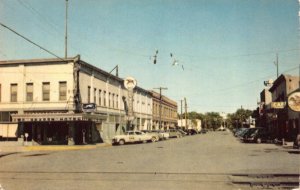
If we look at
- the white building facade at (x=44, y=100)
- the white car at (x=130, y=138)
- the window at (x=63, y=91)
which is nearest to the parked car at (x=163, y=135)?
the white car at (x=130, y=138)

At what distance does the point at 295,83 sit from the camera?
47125 mm

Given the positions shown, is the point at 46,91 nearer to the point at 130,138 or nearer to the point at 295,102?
the point at 130,138

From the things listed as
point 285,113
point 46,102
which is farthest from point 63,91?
point 285,113

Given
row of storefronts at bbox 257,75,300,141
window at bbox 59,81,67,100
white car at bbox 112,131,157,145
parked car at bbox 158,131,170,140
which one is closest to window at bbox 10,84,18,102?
window at bbox 59,81,67,100

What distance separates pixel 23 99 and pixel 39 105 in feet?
6.25

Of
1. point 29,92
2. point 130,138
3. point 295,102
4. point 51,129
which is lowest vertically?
point 130,138

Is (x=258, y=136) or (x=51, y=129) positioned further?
(x=258, y=136)

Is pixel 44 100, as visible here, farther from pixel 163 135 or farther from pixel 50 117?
pixel 163 135

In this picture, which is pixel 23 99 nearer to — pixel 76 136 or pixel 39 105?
pixel 39 105

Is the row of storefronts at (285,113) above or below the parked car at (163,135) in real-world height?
above

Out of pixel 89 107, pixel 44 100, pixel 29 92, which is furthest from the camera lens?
pixel 29 92

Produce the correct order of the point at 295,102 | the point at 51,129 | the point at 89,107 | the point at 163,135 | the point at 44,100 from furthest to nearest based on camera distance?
the point at 163,135 → the point at 51,129 → the point at 44,100 → the point at 89,107 → the point at 295,102

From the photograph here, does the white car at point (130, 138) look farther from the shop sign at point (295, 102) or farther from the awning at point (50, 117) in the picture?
the shop sign at point (295, 102)

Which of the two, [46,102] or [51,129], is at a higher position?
[46,102]
